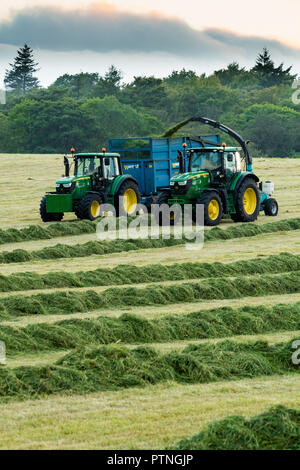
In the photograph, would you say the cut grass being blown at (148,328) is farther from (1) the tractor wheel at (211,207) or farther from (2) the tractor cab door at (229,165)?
(2) the tractor cab door at (229,165)

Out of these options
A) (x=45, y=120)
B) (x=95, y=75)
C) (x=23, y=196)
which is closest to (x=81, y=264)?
(x=23, y=196)

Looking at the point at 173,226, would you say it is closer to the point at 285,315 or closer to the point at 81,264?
the point at 81,264

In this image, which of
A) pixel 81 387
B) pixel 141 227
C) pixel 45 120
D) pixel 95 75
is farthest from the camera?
pixel 95 75

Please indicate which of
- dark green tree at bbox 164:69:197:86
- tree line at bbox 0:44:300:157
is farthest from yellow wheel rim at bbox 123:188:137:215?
dark green tree at bbox 164:69:197:86

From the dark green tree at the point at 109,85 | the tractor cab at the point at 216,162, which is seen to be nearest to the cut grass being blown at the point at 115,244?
the tractor cab at the point at 216,162

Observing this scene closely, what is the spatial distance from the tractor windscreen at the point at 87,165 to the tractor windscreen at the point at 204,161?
109 inches

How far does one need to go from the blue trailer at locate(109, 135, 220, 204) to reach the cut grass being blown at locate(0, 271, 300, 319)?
11722 millimetres

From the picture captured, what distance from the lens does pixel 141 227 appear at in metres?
23.3

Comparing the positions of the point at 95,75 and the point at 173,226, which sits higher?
the point at 95,75

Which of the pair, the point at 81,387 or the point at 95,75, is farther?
the point at 95,75

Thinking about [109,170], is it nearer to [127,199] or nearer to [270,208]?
[127,199]

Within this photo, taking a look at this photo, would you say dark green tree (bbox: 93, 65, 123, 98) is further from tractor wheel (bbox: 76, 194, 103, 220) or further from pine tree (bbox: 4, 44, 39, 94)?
tractor wheel (bbox: 76, 194, 103, 220)

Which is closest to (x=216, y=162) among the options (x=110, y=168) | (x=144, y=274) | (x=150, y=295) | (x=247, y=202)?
(x=247, y=202)
